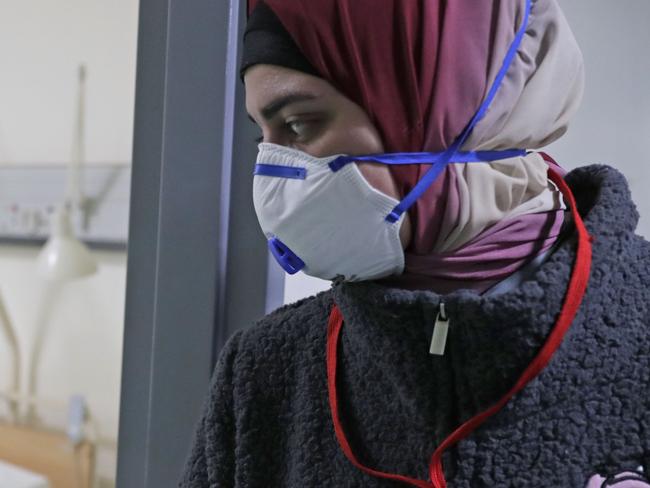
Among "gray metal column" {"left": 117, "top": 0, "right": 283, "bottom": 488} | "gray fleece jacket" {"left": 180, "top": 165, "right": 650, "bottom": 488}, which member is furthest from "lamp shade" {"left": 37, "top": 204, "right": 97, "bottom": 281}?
"gray fleece jacket" {"left": 180, "top": 165, "right": 650, "bottom": 488}

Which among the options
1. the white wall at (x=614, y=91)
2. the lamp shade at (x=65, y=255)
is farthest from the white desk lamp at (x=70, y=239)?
the white wall at (x=614, y=91)

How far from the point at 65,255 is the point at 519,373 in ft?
3.86

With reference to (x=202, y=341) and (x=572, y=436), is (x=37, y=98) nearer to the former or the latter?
(x=202, y=341)

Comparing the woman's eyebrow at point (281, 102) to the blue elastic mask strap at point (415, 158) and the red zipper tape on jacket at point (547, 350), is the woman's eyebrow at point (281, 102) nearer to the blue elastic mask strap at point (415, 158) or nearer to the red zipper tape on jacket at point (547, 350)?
the blue elastic mask strap at point (415, 158)

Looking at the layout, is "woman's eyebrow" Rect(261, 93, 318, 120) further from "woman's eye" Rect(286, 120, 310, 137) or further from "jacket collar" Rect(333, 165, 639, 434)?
"jacket collar" Rect(333, 165, 639, 434)

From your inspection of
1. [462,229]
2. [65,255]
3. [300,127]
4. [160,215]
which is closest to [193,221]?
[160,215]

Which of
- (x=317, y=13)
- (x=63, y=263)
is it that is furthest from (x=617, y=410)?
(x=63, y=263)

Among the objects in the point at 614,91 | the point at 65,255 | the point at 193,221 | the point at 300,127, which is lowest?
the point at 65,255

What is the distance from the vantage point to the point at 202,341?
34.7 inches

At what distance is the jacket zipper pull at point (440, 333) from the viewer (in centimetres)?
54

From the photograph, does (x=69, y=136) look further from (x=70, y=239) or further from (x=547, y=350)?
(x=547, y=350)

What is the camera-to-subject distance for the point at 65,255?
142 centimetres

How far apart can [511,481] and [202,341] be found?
0.49 meters

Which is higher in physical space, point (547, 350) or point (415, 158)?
point (415, 158)
